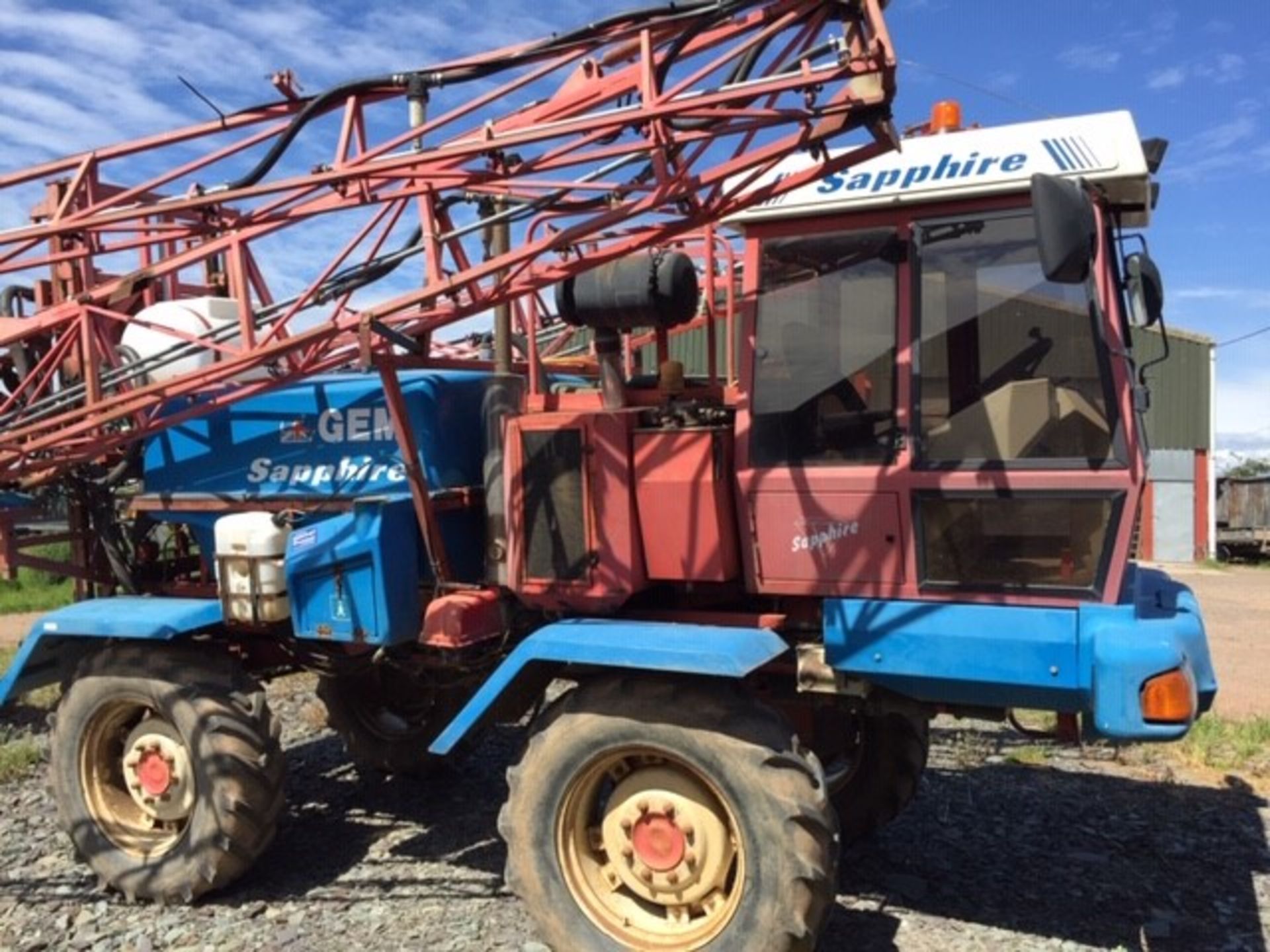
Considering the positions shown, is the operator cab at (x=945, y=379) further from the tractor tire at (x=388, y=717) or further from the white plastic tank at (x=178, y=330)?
the tractor tire at (x=388, y=717)

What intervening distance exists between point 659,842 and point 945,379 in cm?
186

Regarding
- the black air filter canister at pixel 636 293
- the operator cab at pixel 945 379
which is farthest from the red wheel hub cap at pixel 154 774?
the operator cab at pixel 945 379

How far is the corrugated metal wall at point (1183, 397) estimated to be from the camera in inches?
878

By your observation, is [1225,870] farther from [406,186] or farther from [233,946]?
[406,186]

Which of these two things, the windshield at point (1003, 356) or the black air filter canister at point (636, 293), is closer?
the windshield at point (1003, 356)

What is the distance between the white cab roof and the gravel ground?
106 inches

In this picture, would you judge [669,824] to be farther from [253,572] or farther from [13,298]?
[13,298]

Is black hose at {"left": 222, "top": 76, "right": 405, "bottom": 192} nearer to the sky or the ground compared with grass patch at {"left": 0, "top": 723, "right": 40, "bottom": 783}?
nearer to the sky

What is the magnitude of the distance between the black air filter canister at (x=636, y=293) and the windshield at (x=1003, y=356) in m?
0.84

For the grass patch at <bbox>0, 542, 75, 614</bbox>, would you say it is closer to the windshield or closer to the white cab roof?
the white cab roof

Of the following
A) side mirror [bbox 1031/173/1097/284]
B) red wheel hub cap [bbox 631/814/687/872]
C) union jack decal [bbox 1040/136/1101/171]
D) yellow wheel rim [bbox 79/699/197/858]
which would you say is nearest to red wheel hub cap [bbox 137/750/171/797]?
yellow wheel rim [bbox 79/699/197/858]

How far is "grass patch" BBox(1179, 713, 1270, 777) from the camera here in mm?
6293

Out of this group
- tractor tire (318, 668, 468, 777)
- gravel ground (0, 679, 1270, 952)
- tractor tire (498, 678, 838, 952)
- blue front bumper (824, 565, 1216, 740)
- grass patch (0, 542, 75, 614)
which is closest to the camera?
blue front bumper (824, 565, 1216, 740)

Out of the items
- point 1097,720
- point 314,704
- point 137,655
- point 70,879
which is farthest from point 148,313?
point 1097,720
